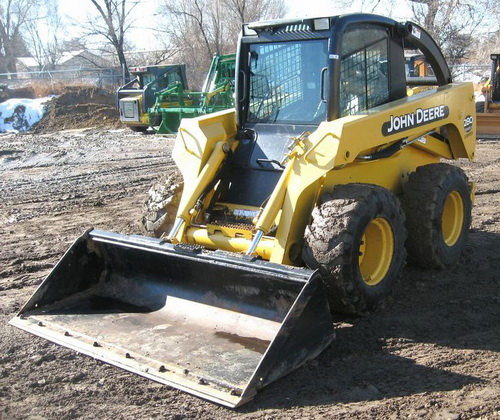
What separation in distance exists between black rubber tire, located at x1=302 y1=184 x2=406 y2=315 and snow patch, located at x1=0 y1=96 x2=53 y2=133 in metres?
19.0

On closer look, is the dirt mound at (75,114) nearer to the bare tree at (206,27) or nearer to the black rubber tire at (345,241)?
the bare tree at (206,27)

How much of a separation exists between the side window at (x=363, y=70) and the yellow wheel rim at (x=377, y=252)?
3.11 ft

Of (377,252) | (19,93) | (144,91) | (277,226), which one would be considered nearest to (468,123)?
(377,252)

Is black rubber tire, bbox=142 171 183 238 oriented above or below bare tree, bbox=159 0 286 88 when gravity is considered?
below

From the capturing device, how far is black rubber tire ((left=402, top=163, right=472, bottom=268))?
206 inches

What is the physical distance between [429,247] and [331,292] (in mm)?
1373

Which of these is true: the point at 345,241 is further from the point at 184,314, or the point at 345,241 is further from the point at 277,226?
the point at 184,314

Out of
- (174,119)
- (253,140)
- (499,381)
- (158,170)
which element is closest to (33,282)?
(253,140)

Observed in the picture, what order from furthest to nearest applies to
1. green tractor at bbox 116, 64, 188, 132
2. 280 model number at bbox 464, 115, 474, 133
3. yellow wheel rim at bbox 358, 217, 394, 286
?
green tractor at bbox 116, 64, 188, 132 < 280 model number at bbox 464, 115, 474, 133 < yellow wheel rim at bbox 358, 217, 394, 286

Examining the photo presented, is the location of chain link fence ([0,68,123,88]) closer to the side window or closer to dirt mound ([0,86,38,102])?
dirt mound ([0,86,38,102])

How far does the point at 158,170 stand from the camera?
454 inches

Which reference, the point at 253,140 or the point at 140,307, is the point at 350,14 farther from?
the point at 140,307

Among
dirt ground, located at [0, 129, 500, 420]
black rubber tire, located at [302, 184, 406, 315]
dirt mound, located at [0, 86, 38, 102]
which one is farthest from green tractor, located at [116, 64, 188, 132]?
black rubber tire, located at [302, 184, 406, 315]

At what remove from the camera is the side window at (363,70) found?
197 inches
